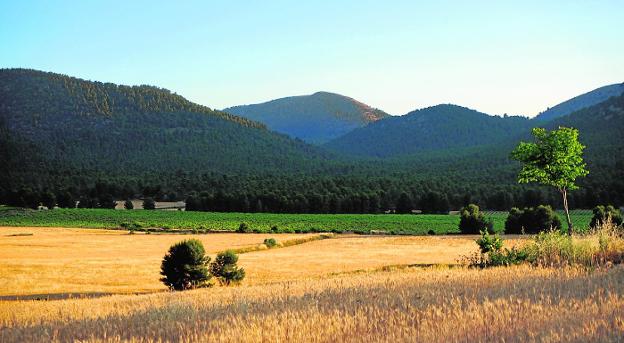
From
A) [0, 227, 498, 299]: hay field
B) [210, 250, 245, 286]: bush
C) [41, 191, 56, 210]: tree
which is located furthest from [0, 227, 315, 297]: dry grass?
[41, 191, 56, 210]: tree

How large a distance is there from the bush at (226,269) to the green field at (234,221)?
5700cm

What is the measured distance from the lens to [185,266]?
38.4m

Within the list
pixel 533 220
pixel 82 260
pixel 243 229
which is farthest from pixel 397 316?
pixel 243 229

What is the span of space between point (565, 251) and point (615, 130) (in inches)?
6624

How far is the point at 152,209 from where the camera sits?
137625 millimetres

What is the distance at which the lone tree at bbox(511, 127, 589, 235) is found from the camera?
46938mm

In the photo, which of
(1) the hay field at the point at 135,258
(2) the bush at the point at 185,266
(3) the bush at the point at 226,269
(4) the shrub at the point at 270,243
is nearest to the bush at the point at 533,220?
(1) the hay field at the point at 135,258

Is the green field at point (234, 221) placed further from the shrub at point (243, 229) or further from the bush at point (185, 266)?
the bush at point (185, 266)

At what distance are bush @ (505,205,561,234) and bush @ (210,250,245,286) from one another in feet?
167

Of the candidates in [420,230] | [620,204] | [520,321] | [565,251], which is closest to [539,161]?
[565,251]

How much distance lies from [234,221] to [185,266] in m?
72.9

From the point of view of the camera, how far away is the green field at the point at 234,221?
331ft

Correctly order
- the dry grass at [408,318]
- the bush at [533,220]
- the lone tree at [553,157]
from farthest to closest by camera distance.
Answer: the bush at [533,220], the lone tree at [553,157], the dry grass at [408,318]

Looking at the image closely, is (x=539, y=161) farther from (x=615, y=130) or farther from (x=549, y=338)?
(x=615, y=130)
